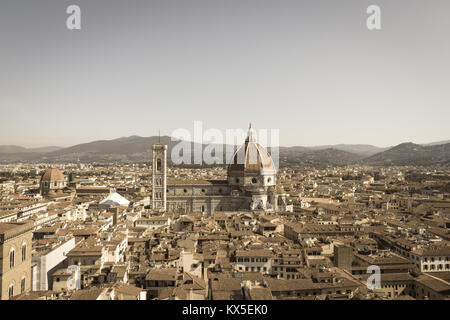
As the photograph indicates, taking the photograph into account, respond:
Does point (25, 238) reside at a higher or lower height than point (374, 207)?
higher

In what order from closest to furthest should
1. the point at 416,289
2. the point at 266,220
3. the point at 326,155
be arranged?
the point at 416,289 < the point at 266,220 < the point at 326,155

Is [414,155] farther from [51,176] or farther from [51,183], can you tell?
[51,183]

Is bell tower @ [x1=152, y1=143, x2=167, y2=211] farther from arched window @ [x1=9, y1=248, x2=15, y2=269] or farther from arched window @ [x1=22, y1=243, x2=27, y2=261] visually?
arched window @ [x1=9, y1=248, x2=15, y2=269]

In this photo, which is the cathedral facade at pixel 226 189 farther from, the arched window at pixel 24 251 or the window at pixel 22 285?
the window at pixel 22 285

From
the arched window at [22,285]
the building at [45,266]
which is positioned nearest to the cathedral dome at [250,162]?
the building at [45,266]

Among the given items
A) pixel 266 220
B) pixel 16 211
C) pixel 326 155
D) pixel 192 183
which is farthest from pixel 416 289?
pixel 326 155
